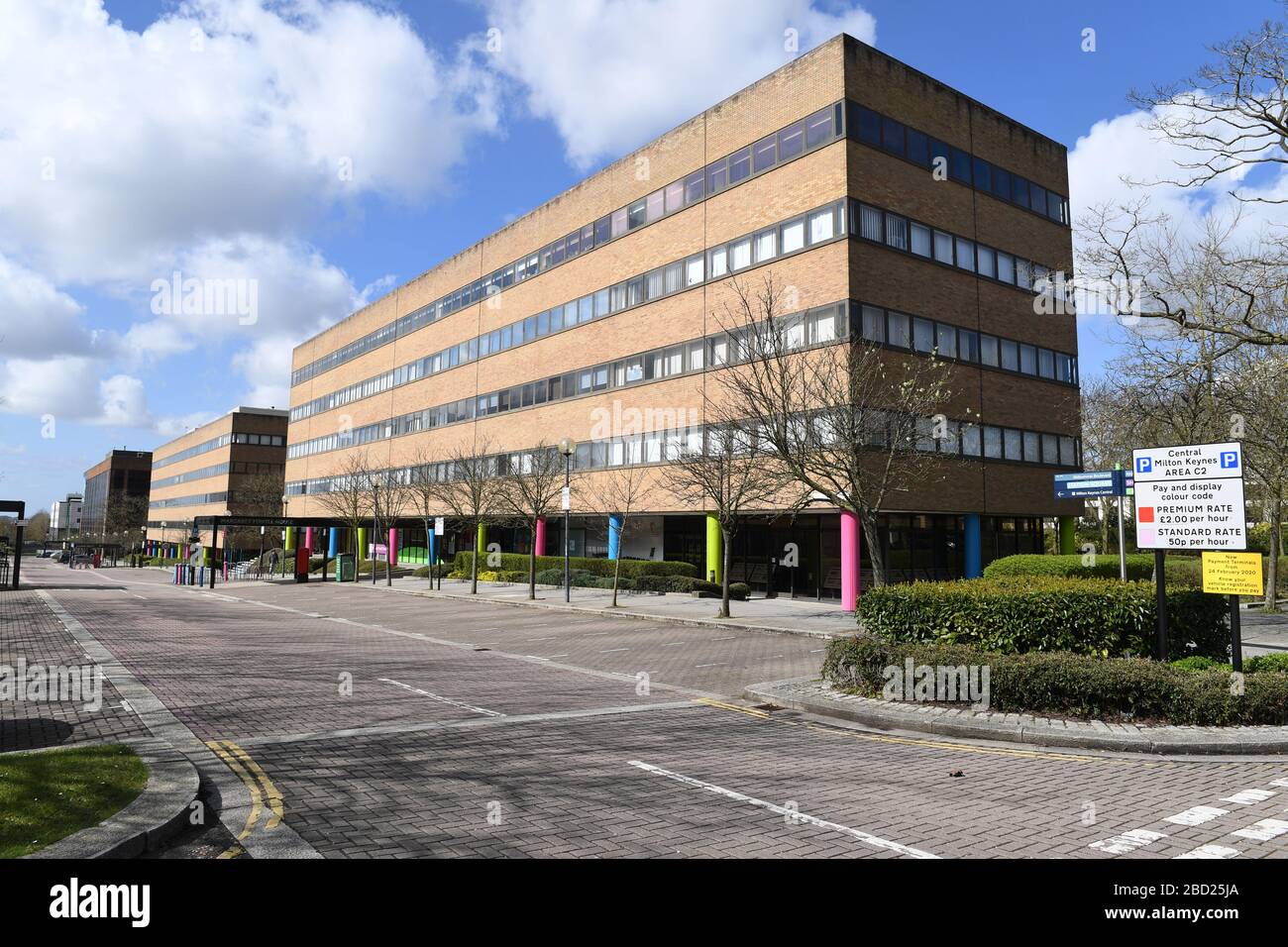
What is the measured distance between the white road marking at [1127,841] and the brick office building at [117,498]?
127537mm

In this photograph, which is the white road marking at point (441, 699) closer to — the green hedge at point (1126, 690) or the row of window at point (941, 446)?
the green hedge at point (1126, 690)

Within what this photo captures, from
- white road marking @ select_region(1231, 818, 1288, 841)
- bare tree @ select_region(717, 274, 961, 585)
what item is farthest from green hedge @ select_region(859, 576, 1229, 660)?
white road marking @ select_region(1231, 818, 1288, 841)

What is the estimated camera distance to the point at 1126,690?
28.9ft

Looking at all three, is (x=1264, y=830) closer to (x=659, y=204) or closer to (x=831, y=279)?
(x=831, y=279)

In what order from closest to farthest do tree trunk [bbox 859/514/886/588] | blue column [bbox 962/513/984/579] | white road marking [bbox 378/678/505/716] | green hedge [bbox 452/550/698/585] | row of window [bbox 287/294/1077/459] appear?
white road marking [bbox 378/678/505/716] → tree trunk [bbox 859/514/886/588] → row of window [bbox 287/294/1077/459] → blue column [bbox 962/513/984/579] → green hedge [bbox 452/550/698/585]

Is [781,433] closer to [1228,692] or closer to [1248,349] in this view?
[1228,692]

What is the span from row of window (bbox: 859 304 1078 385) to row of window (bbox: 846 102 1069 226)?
5.84m

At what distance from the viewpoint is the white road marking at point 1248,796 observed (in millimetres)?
6219

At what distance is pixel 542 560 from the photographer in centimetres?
3691

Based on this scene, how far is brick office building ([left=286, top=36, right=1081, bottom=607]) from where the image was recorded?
2720 cm

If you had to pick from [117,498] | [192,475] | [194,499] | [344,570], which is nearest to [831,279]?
[344,570]

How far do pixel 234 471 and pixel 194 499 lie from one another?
1525cm

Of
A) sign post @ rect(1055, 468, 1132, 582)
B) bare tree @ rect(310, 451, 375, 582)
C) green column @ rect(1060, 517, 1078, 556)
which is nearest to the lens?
sign post @ rect(1055, 468, 1132, 582)

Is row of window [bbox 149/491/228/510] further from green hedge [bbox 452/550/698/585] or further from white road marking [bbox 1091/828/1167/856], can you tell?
white road marking [bbox 1091/828/1167/856]
